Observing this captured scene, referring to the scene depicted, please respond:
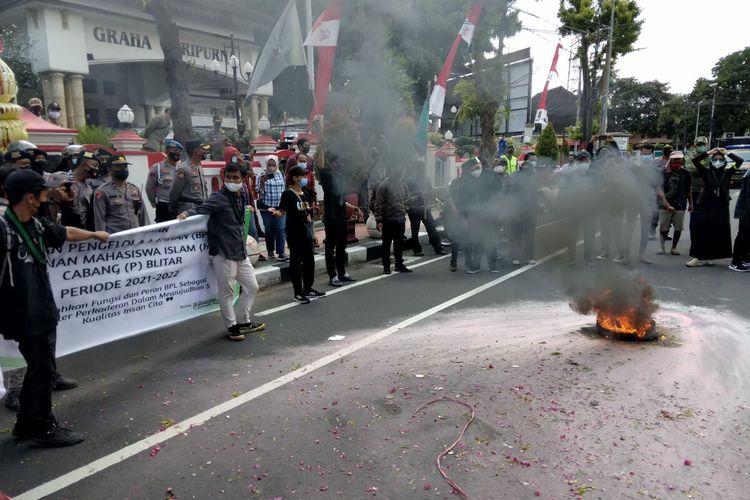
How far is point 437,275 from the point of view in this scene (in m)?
8.01

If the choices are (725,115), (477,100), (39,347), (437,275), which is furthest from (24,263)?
(725,115)

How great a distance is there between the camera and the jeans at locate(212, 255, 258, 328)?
5.17 metres

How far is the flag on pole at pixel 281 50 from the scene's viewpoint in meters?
9.34

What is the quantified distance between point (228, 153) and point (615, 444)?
26.7 feet

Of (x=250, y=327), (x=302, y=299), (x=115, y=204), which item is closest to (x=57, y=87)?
(x=115, y=204)

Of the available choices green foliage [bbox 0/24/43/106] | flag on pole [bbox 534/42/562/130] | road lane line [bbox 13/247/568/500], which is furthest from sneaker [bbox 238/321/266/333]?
flag on pole [bbox 534/42/562/130]

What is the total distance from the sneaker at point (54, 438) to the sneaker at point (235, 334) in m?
1.90

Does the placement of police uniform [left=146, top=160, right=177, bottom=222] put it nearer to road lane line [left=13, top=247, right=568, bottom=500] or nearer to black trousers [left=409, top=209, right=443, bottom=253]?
road lane line [left=13, top=247, right=568, bottom=500]

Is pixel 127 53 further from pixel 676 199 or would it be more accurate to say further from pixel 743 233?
pixel 743 233

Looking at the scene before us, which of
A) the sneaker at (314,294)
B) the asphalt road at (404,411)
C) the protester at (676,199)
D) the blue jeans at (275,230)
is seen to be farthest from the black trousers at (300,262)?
the protester at (676,199)

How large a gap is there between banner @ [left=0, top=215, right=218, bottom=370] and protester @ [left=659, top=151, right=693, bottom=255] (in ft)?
25.2

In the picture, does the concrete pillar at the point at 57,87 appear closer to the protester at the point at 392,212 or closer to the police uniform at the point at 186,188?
the police uniform at the point at 186,188

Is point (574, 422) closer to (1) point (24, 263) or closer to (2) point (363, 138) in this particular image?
(1) point (24, 263)

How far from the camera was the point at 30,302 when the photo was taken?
124 inches
